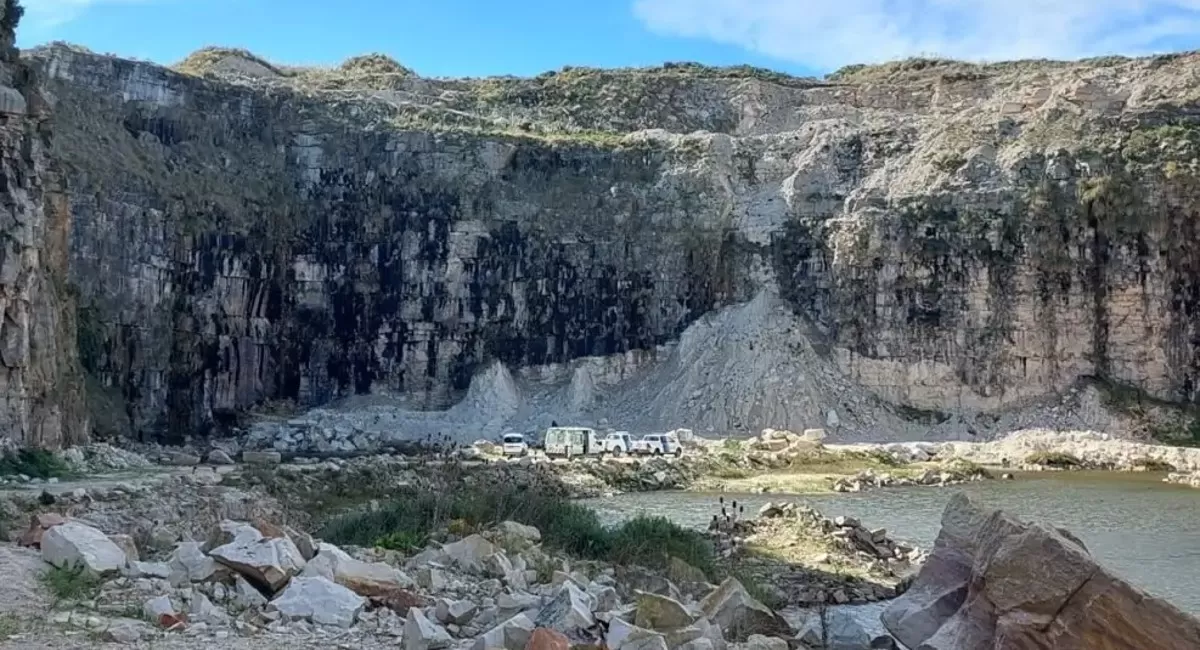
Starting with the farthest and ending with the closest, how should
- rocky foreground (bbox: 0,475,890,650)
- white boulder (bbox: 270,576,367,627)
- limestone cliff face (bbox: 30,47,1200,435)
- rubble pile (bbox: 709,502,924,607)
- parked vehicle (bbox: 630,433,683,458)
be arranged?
limestone cliff face (bbox: 30,47,1200,435), parked vehicle (bbox: 630,433,683,458), rubble pile (bbox: 709,502,924,607), white boulder (bbox: 270,576,367,627), rocky foreground (bbox: 0,475,890,650)

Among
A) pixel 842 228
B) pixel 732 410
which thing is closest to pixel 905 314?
pixel 842 228

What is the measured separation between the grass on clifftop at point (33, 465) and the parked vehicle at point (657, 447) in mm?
21240

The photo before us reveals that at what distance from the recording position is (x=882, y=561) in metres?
19.8

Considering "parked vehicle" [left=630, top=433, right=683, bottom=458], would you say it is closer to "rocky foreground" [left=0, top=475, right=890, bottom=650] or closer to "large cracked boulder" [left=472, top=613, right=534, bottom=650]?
"rocky foreground" [left=0, top=475, right=890, bottom=650]

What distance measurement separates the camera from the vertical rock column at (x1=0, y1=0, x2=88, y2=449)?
2684cm

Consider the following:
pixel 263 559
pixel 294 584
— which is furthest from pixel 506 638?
pixel 263 559

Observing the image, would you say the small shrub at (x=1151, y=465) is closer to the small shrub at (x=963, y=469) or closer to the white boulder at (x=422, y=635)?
the small shrub at (x=963, y=469)

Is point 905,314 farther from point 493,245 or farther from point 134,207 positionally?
point 134,207

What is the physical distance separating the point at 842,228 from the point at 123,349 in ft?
114

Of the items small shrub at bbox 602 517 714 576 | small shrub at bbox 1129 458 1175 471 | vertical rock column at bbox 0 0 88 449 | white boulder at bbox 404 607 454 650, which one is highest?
vertical rock column at bbox 0 0 88 449

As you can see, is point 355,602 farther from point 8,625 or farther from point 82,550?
point 82,550

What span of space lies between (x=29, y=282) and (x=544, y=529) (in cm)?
1789

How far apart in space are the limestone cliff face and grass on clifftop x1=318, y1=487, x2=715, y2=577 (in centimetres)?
3444

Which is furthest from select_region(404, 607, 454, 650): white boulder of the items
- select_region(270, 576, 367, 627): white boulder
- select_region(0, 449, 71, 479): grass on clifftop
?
select_region(0, 449, 71, 479): grass on clifftop
